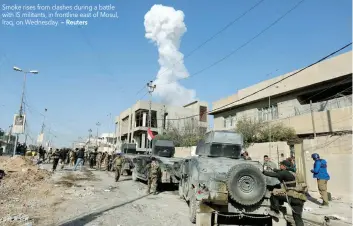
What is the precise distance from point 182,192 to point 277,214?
517cm

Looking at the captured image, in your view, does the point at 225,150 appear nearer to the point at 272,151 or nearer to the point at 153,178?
the point at 153,178

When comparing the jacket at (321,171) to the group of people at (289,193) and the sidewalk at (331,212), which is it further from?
the group of people at (289,193)

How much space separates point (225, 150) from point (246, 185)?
3409 mm

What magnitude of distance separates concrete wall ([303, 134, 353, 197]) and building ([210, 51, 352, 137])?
2.14 metres

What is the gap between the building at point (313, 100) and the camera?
1892 centimetres

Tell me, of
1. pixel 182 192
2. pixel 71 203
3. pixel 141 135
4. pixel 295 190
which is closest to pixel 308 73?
pixel 182 192

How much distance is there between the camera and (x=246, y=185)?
6.88 m

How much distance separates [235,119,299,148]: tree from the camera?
Answer: 21.4 m

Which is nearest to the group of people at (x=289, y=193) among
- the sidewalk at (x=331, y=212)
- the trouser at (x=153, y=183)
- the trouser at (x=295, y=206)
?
the trouser at (x=295, y=206)

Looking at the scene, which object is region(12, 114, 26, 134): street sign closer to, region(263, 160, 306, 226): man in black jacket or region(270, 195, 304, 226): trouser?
region(263, 160, 306, 226): man in black jacket

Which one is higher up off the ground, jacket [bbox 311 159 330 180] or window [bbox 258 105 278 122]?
window [bbox 258 105 278 122]

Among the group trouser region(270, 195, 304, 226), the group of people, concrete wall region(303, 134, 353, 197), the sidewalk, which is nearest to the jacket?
the sidewalk

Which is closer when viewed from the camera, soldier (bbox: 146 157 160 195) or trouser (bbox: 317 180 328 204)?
trouser (bbox: 317 180 328 204)

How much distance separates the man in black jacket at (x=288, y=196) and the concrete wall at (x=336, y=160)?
24.5 feet
